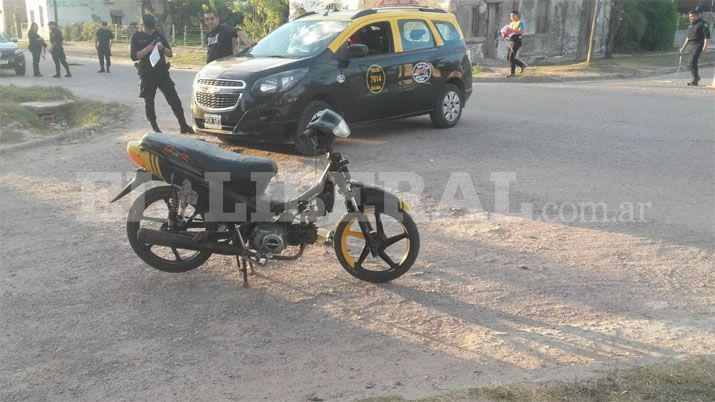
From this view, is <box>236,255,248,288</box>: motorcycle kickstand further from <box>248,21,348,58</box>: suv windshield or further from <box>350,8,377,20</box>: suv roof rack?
<box>350,8,377,20</box>: suv roof rack

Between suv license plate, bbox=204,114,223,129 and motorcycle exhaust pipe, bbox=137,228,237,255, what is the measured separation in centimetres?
385

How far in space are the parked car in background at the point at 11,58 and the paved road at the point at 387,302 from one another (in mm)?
15444

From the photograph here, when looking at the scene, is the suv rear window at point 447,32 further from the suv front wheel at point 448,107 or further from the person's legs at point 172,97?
the person's legs at point 172,97

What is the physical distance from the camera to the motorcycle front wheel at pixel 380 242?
4.77 metres

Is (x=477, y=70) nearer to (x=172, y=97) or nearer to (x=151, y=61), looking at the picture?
(x=172, y=97)

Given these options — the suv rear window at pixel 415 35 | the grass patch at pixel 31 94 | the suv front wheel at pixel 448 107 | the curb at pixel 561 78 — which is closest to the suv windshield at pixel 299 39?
the suv rear window at pixel 415 35

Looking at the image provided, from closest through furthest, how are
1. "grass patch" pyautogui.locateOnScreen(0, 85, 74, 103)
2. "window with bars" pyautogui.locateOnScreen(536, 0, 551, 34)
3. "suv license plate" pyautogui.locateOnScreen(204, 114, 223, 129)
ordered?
1. "suv license plate" pyautogui.locateOnScreen(204, 114, 223, 129)
2. "grass patch" pyautogui.locateOnScreen(0, 85, 74, 103)
3. "window with bars" pyautogui.locateOnScreen(536, 0, 551, 34)

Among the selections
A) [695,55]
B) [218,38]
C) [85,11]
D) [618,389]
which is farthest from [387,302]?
Result: [85,11]

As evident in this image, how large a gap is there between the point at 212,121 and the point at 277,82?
3.46 feet

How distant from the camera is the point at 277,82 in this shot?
8.18 metres

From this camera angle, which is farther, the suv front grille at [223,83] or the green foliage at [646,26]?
the green foliage at [646,26]

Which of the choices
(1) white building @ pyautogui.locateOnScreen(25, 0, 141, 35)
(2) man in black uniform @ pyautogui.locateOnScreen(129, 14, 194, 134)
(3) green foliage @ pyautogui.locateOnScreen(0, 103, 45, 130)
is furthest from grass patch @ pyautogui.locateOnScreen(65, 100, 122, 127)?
(1) white building @ pyautogui.locateOnScreen(25, 0, 141, 35)

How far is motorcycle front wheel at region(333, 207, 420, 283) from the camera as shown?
4770 millimetres

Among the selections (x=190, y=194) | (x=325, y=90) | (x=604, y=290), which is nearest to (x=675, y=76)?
(x=325, y=90)
